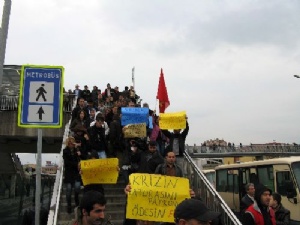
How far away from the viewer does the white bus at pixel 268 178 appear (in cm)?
1108

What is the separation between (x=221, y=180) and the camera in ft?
55.0

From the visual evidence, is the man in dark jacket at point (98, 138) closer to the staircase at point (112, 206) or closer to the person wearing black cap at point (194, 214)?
the staircase at point (112, 206)

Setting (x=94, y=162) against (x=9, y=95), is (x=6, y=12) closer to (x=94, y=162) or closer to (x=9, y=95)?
(x=94, y=162)

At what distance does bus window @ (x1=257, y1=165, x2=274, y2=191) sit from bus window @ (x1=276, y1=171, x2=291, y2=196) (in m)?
0.31

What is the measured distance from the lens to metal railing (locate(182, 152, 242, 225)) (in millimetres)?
7059

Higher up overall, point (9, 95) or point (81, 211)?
point (9, 95)

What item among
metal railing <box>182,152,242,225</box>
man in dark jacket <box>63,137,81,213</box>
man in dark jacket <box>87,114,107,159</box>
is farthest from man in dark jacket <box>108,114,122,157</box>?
man in dark jacket <box>63,137,81,213</box>

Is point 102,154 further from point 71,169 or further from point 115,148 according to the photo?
point 115,148

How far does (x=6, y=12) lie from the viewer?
605 cm

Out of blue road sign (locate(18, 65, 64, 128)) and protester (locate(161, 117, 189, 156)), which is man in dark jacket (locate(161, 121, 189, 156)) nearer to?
protester (locate(161, 117, 189, 156))

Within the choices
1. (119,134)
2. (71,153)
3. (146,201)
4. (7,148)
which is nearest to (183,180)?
(146,201)

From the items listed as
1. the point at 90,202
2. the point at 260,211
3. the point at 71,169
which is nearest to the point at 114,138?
the point at 71,169

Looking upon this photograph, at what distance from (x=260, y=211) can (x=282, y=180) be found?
6.83 m

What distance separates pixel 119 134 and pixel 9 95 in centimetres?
1193
